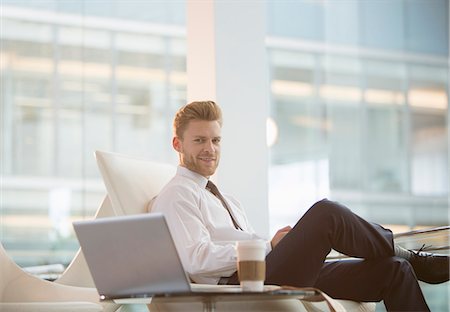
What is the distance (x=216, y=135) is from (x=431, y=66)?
5011mm

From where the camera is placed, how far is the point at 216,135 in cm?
292

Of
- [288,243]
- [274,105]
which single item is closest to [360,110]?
[274,105]

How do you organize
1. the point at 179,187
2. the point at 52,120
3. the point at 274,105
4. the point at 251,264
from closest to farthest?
1. the point at 251,264
2. the point at 179,187
3. the point at 52,120
4. the point at 274,105

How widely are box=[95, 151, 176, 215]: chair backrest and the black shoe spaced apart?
0.83 metres

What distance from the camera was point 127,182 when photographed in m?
2.84

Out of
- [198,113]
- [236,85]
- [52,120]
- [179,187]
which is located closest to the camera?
[179,187]

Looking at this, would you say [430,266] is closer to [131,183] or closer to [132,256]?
[131,183]

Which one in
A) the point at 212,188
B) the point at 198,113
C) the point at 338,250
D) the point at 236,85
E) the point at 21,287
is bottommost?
the point at 21,287

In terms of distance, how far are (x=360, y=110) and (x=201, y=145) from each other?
4.07 meters

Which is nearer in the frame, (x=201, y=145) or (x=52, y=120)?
(x=201, y=145)

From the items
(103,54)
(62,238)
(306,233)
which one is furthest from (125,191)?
(103,54)

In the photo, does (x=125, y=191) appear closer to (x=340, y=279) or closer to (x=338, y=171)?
(x=340, y=279)

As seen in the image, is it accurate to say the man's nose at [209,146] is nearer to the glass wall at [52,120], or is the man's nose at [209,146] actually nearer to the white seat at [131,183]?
the white seat at [131,183]

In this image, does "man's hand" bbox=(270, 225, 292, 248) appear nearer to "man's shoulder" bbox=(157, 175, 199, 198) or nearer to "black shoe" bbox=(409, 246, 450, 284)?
"man's shoulder" bbox=(157, 175, 199, 198)
